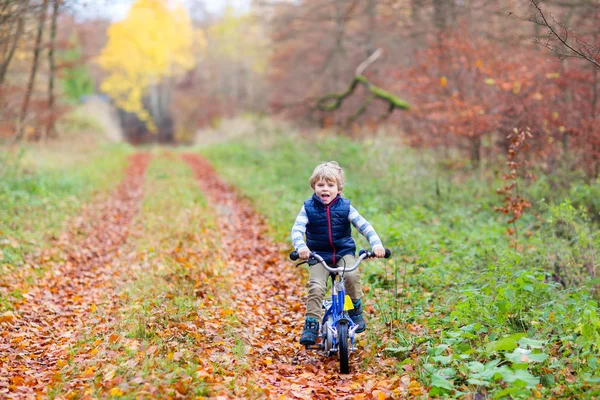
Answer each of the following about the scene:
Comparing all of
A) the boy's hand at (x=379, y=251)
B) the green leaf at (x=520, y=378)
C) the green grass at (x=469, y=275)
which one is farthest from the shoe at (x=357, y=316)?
the green leaf at (x=520, y=378)

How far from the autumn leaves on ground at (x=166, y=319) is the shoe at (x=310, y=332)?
28 centimetres

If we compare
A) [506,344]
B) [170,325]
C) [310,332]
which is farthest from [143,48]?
[506,344]

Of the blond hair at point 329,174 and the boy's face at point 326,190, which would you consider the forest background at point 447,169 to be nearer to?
the boy's face at point 326,190

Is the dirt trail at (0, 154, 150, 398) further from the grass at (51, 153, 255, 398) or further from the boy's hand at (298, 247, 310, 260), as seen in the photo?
the boy's hand at (298, 247, 310, 260)

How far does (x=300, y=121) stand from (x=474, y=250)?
57.0 ft

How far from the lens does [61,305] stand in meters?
7.81

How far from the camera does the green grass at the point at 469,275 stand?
491 centimetres

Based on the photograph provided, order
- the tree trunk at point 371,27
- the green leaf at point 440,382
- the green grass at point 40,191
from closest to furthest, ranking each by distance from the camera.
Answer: the green leaf at point 440,382
the green grass at point 40,191
the tree trunk at point 371,27

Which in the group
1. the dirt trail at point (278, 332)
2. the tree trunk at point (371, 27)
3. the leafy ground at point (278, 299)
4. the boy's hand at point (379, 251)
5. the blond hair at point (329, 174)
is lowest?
the dirt trail at point (278, 332)

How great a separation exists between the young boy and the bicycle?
136 mm

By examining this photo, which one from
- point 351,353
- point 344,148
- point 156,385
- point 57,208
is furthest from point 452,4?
point 156,385

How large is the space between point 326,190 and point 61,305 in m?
4.41

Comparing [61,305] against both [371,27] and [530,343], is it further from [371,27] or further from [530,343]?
[371,27]

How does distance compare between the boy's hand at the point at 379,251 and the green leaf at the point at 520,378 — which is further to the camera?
the boy's hand at the point at 379,251
